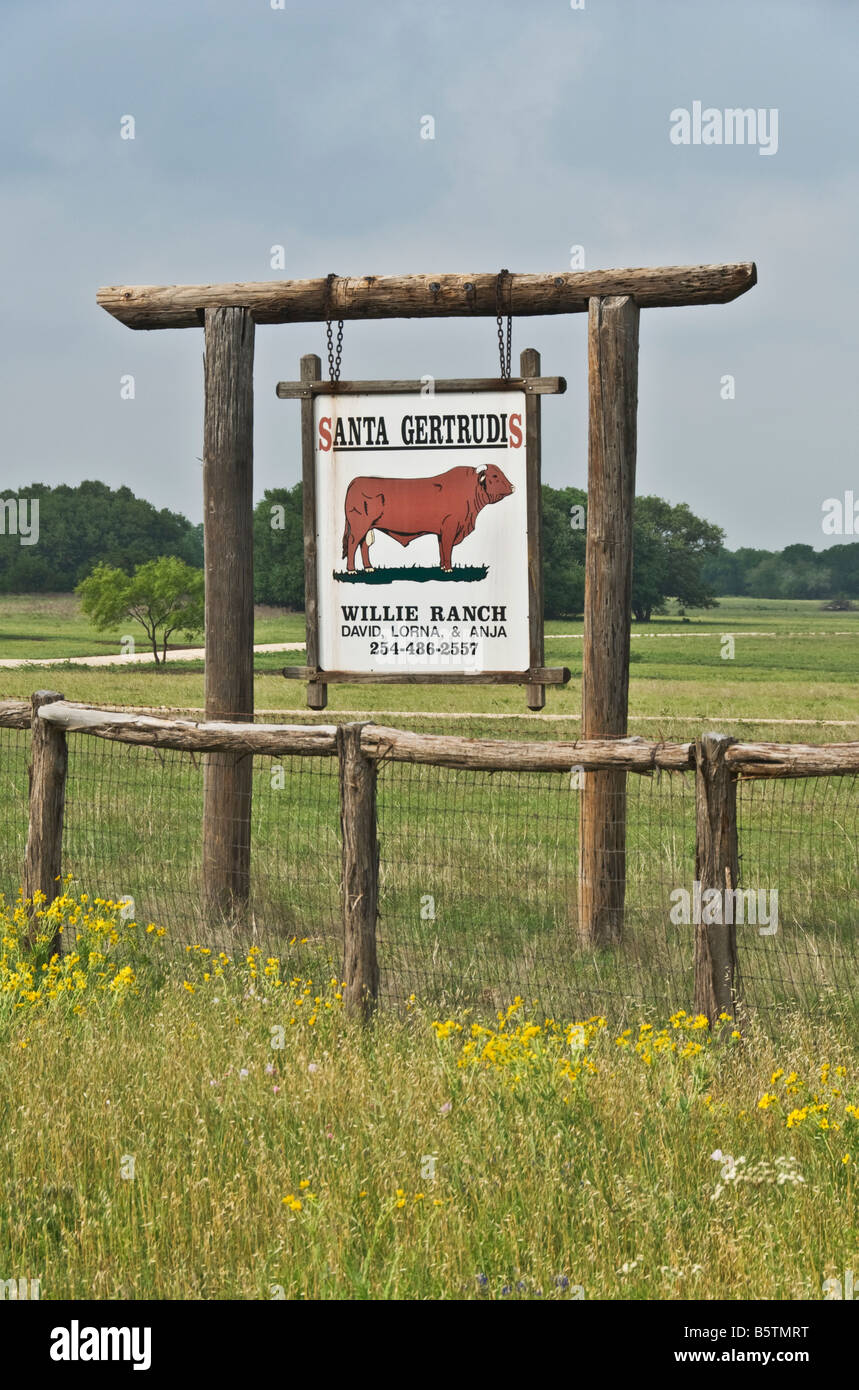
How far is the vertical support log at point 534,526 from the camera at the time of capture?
9406 mm

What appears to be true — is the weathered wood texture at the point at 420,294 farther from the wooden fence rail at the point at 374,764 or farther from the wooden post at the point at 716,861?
the wooden post at the point at 716,861

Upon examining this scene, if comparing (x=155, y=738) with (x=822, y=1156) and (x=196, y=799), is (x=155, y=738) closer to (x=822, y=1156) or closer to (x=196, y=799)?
(x=822, y=1156)

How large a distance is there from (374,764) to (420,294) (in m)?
3.88

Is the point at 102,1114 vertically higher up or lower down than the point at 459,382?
lower down

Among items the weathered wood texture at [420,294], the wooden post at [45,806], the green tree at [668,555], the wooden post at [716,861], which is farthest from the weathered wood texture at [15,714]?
the green tree at [668,555]

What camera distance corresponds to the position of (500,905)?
10359mm

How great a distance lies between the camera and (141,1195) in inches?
193

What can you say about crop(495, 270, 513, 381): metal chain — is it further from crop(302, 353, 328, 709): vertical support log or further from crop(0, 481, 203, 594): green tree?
crop(0, 481, 203, 594): green tree

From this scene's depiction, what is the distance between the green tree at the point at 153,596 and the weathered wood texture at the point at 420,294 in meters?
49.6

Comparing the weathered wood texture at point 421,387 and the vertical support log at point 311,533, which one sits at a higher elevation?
the weathered wood texture at point 421,387

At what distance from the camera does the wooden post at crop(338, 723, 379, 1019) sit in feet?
23.7

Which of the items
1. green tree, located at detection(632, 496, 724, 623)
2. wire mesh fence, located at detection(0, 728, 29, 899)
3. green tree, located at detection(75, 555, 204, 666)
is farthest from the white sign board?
green tree, located at detection(632, 496, 724, 623)
